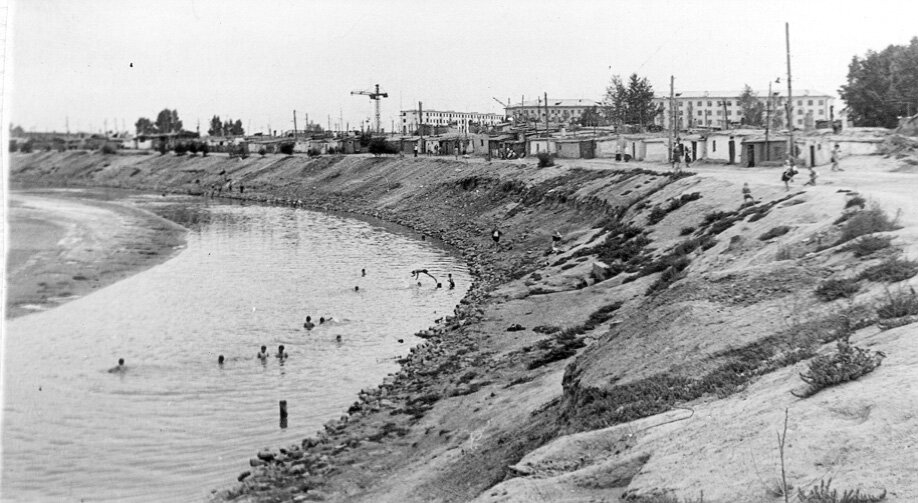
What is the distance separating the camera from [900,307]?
41.1 ft

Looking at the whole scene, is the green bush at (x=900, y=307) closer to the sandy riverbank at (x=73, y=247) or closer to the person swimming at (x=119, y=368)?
the person swimming at (x=119, y=368)

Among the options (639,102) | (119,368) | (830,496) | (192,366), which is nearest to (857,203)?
(830,496)

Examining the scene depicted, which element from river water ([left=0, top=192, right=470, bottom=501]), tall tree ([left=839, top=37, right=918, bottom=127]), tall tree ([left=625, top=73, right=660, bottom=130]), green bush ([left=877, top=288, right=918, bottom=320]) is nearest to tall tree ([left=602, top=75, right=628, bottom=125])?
tall tree ([left=625, top=73, right=660, bottom=130])

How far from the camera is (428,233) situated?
58.8 meters

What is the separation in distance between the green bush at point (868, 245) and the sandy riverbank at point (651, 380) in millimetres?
210

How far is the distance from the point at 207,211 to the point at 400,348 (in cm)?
5855

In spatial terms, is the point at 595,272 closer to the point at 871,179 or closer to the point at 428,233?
the point at 871,179

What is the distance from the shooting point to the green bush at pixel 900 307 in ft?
40.7

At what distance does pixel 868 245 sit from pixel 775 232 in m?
5.72

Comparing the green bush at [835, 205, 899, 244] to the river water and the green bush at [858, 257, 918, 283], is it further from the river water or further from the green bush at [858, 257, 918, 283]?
the river water

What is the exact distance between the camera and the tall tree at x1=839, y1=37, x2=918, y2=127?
67.9 m

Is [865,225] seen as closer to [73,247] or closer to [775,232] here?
[775,232]

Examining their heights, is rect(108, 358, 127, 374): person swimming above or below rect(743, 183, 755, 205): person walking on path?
below

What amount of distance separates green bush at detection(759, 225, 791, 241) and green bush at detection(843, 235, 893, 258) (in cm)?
497
